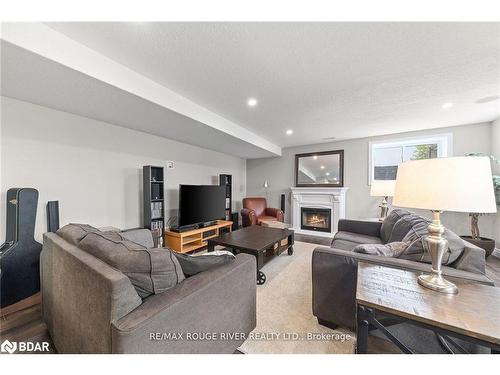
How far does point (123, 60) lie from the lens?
1.75 metres

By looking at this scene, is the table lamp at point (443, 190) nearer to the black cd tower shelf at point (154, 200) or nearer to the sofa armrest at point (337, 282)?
the sofa armrest at point (337, 282)

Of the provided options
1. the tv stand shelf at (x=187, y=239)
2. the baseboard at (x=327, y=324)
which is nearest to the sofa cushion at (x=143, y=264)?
the baseboard at (x=327, y=324)

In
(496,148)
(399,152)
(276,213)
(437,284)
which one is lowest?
(276,213)

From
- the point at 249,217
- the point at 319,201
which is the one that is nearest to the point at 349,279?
the point at 249,217

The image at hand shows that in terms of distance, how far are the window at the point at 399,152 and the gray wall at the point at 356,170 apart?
0.10 metres

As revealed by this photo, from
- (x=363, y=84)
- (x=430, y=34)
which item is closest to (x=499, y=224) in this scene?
(x=363, y=84)

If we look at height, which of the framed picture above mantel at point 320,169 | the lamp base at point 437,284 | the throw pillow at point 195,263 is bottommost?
the lamp base at point 437,284

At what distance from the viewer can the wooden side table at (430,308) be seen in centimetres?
81

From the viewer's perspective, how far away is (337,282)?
1.53m

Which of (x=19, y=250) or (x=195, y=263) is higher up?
(x=195, y=263)

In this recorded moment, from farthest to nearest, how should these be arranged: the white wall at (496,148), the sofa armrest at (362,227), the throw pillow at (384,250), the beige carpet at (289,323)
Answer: the white wall at (496,148) < the sofa armrest at (362,227) < the throw pillow at (384,250) < the beige carpet at (289,323)

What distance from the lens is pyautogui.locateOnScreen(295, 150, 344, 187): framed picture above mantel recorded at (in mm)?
4770

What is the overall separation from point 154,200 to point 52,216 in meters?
1.17

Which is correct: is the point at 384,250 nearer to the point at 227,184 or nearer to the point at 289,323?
the point at 289,323
